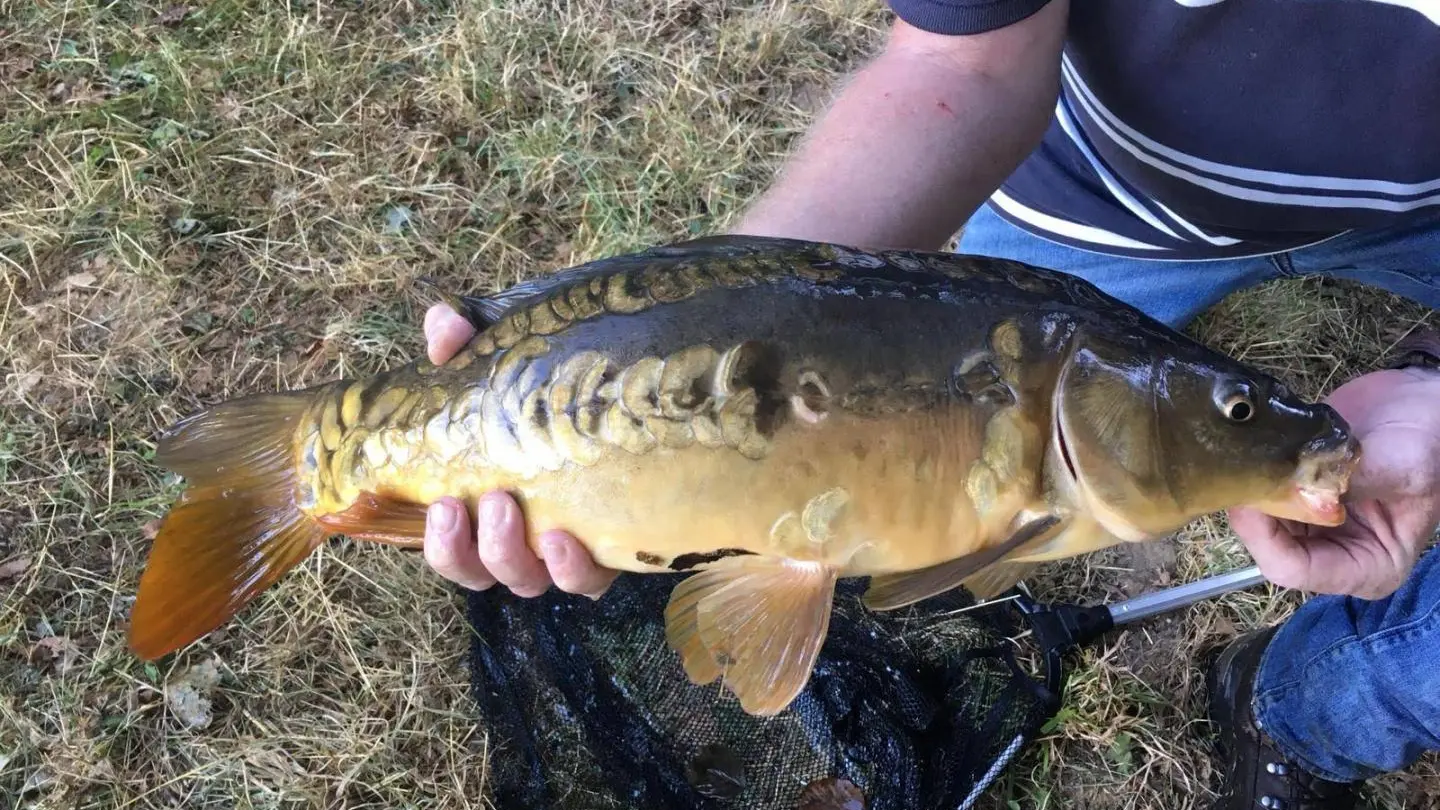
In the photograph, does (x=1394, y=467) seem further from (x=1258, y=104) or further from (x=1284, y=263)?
(x=1284, y=263)

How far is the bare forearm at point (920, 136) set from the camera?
173cm

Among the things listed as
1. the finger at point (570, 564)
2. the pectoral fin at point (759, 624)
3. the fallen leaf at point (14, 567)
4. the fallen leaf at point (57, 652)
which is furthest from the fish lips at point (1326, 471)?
the fallen leaf at point (14, 567)

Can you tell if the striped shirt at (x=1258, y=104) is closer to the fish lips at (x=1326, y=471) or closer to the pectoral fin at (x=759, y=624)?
the fish lips at (x=1326, y=471)

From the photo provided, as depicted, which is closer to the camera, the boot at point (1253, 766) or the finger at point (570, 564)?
the finger at point (570, 564)

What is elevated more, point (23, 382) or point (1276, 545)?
point (1276, 545)

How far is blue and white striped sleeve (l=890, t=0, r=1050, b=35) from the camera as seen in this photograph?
164cm

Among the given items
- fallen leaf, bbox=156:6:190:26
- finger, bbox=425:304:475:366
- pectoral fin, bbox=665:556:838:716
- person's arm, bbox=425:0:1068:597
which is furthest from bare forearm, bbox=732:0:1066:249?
fallen leaf, bbox=156:6:190:26

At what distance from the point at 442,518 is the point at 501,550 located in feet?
0.31

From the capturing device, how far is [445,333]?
1.59 meters

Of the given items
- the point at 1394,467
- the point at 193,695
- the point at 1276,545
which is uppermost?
the point at 1394,467

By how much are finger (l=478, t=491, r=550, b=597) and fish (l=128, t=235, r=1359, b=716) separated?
21 mm

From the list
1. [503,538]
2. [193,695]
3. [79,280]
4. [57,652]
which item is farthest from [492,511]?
[79,280]

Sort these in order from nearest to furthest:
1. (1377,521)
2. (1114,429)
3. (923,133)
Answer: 1. (1114,429)
2. (1377,521)
3. (923,133)

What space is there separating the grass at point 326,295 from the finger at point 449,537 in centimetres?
93
